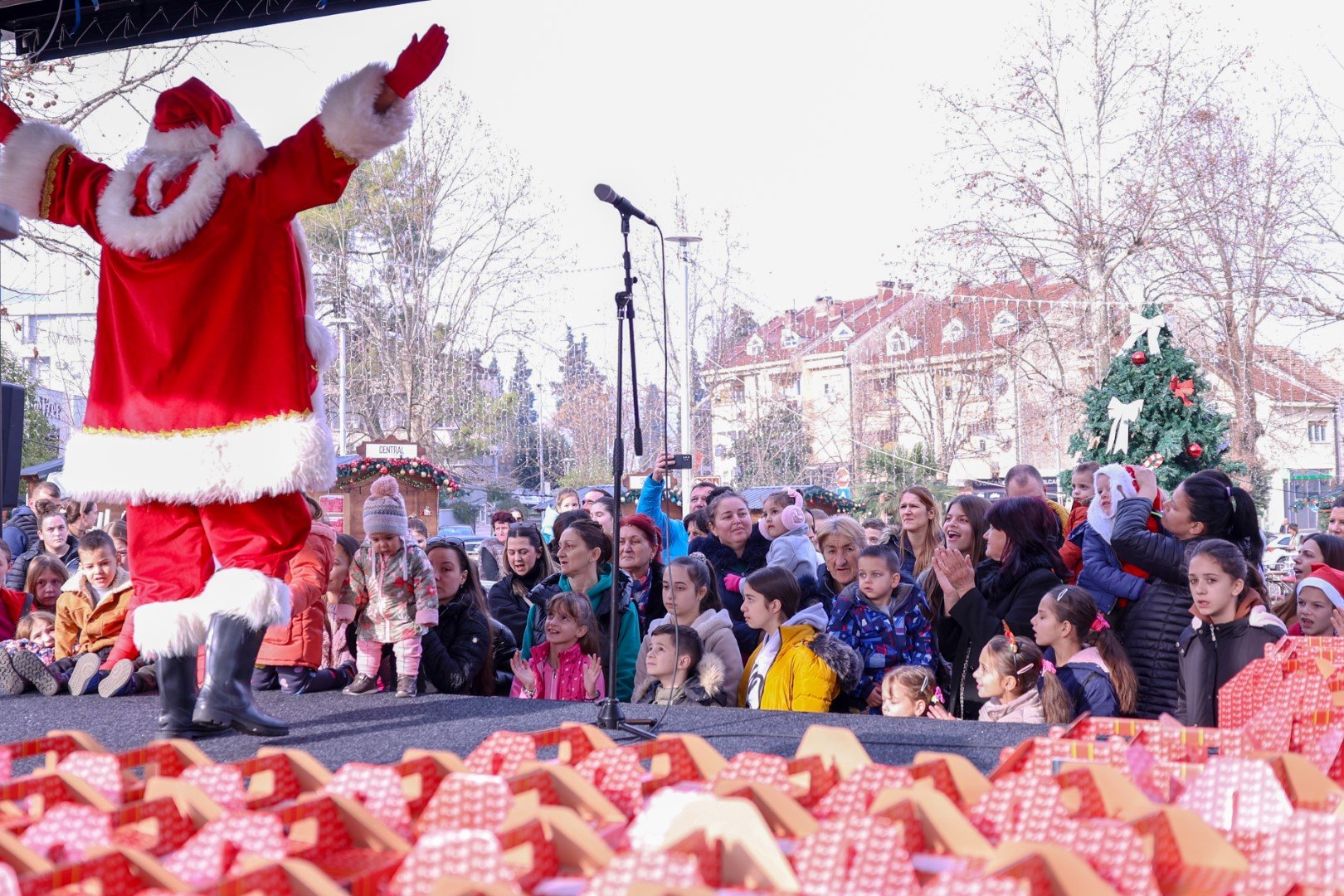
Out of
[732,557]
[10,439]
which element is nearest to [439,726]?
[10,439]

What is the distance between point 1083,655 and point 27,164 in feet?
10.2

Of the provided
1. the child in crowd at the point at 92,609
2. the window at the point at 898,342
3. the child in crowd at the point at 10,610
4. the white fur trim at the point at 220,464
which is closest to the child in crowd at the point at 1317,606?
the white fur trim at the point at 220,464

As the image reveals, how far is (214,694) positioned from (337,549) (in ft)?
7.91

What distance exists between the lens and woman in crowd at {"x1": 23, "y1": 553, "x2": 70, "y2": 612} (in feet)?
19.6

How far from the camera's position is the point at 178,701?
282 cm

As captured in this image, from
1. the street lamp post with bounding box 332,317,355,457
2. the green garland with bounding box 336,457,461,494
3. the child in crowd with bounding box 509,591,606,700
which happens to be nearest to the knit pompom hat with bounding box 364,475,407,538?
the child in crowd with bounding box 509,591,606,700

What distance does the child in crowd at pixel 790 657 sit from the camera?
151 inches

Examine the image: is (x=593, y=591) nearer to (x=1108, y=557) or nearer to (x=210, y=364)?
A: (x=1108, y=557)

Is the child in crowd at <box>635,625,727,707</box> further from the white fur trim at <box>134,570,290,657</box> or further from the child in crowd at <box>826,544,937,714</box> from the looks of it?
the white fur trim at <box>134,570,290,657</box>

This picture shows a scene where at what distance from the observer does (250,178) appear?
2889 millimetres

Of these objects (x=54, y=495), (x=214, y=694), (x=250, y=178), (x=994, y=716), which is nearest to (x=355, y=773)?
(x=214, y=694)

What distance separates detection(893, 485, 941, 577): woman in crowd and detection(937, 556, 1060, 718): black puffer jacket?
93 cm

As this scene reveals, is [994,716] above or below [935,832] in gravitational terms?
below

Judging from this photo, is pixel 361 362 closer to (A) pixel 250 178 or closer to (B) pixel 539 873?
(A) pixel 250 178
